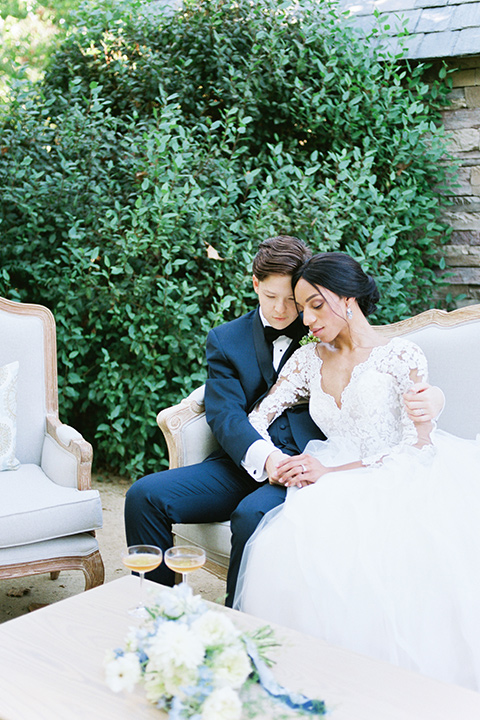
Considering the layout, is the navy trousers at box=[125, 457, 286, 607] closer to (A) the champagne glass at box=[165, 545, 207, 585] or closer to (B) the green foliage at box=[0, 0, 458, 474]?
(A) the champagne glass at box=[165, 545, 207, 585]

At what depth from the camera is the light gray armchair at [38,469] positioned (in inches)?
94.6

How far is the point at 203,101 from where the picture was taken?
4480 mm

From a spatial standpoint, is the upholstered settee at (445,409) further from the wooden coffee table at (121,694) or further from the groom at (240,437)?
the wooden coffee table at (121,694)

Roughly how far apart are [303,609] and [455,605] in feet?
1.31

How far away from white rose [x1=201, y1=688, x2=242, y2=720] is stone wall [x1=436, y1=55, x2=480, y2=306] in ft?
11.4

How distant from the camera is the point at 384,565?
1.87 m

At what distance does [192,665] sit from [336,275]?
1.51 meters

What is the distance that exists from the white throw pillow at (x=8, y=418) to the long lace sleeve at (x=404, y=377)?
1446 millimetres

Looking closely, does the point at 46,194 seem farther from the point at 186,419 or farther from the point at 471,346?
the point at 471,346

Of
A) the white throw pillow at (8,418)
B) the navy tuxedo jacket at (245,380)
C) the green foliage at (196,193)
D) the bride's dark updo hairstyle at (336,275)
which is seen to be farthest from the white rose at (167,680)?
the green foliage at (196,193)

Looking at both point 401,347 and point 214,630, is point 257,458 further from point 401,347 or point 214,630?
point 214,630

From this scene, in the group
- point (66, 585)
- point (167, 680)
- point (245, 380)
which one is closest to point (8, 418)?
point (66, 585)

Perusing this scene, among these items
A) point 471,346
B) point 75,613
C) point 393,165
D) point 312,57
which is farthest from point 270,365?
point 312,57

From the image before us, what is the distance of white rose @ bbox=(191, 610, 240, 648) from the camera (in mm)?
1243
